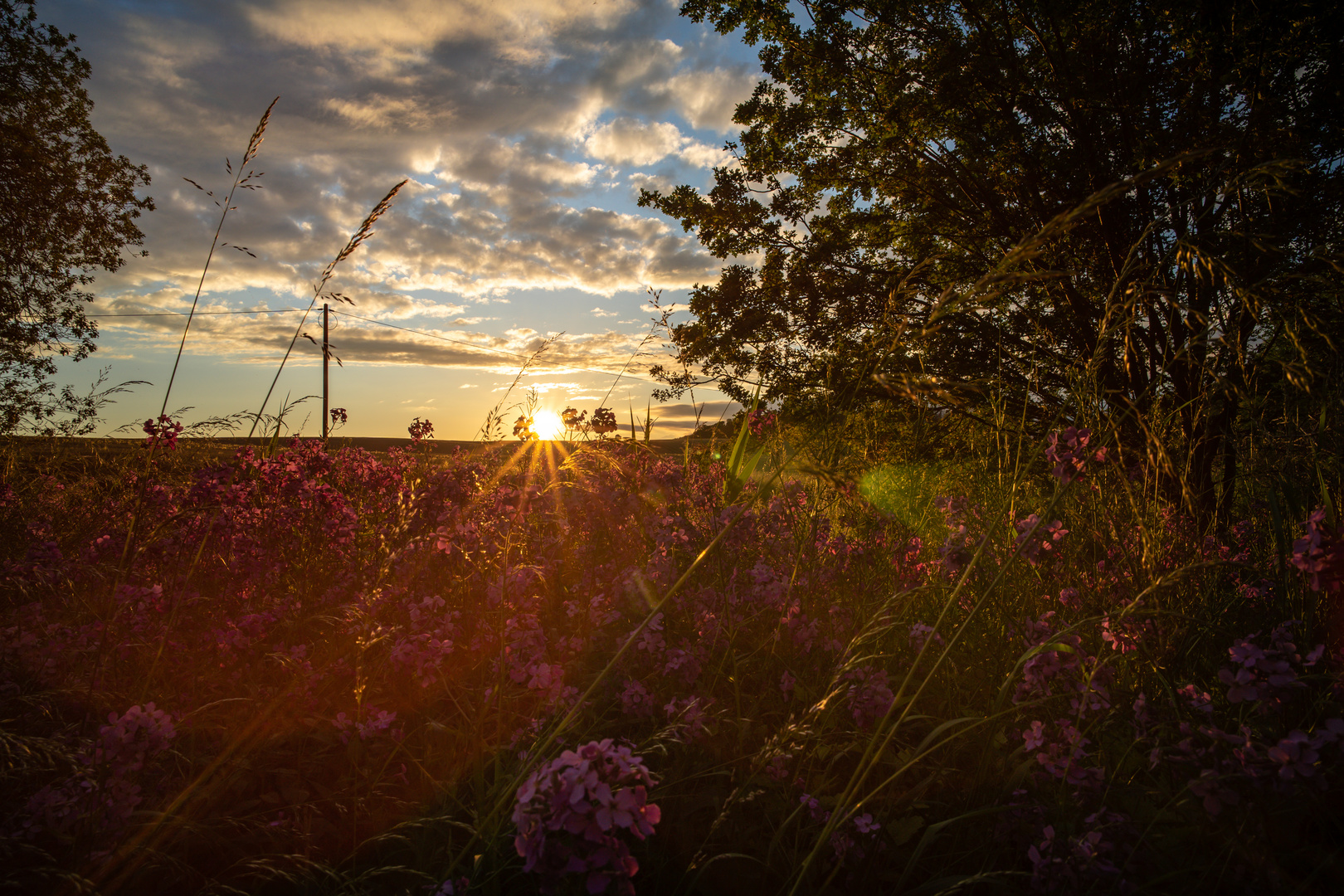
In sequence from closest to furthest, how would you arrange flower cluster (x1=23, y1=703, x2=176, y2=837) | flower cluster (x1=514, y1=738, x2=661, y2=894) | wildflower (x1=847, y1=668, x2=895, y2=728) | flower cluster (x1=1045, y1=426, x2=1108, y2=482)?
flower cluster (x1=514, y1=738, x2=661, y2=894) < flower cluster (x1=23, y1=703, x2=176, y2=837) < flower cluster (x1=1045, y1=426, x2=1108, y2=482) < wildflower (x1=847, y1=668, x2=895, y2=728)

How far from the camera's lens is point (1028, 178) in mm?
6711

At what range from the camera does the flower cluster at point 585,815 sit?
38.9 inches

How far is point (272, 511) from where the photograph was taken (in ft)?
10.5

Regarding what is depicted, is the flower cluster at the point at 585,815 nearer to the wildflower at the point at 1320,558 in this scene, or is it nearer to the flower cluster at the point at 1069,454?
the flower cluster at the point at 1069,454

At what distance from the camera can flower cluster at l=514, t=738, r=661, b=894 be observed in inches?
38.9

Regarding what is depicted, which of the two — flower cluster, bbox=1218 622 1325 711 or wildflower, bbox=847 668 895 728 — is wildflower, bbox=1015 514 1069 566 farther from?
wildflower, bbox=847 668 895 728

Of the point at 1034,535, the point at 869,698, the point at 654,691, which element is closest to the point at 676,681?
the point at 654,691

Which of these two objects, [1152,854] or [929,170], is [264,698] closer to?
[1152,854]

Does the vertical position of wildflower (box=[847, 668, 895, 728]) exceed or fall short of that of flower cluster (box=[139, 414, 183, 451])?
it falls short

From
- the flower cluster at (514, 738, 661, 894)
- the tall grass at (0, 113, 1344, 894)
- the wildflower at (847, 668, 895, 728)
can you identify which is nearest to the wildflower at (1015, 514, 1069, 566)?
the tall grass at (0, 113, 1344, 894)

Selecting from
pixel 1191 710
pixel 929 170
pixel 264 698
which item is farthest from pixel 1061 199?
pixel 264 698

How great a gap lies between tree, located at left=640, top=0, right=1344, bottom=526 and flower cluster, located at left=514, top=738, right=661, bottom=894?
2529mm

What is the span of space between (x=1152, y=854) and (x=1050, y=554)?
1.47 meters

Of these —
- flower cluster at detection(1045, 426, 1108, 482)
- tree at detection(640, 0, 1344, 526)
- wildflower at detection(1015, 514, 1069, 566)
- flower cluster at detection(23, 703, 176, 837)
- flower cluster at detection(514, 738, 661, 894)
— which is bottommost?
flower cluster at detection(23, 703, 176, 837)
